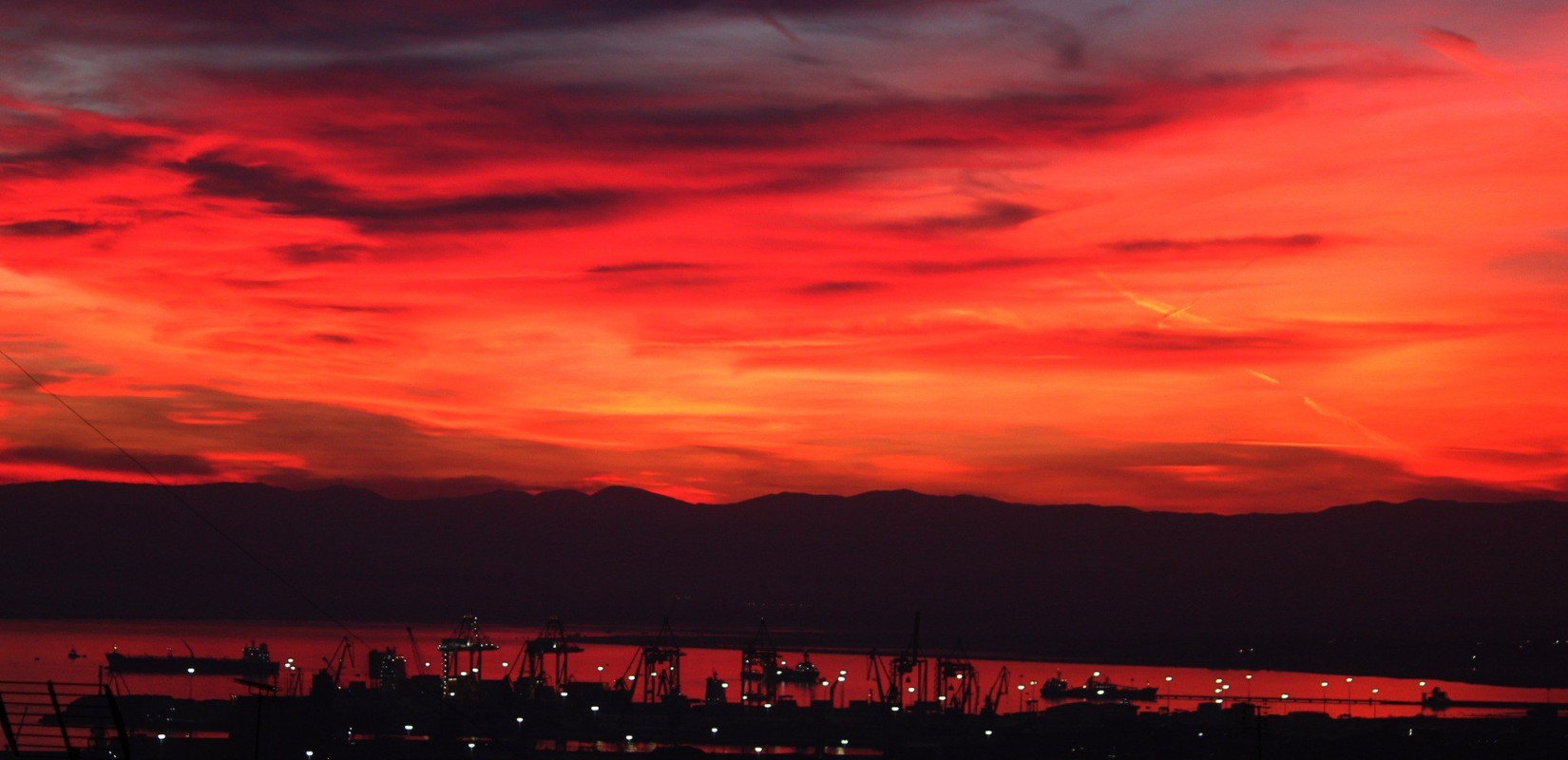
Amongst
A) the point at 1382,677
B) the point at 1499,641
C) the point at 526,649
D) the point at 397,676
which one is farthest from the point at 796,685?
the point at 1499,641

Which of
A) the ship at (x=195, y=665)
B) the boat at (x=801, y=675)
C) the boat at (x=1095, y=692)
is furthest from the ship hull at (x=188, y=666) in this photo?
the boat at (x=1095, y=692)

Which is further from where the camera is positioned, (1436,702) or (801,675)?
(801,675)

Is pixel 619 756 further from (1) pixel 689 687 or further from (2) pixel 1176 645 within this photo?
(2) pixel 1176 645

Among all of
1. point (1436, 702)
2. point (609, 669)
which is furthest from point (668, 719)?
point (609, 669)

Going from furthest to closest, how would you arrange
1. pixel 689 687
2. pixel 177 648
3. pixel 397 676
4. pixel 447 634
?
pixel 447 634
pixel 177 648
pixel 689 687
pixel 397 676

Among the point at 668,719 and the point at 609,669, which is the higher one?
the point at 609,669

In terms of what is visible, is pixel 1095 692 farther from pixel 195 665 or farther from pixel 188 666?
pixel 188 666
